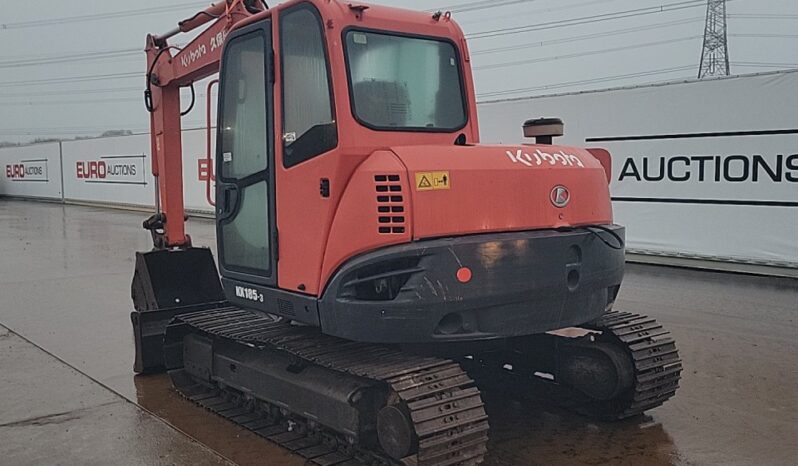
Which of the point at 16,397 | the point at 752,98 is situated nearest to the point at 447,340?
the point at 16,397

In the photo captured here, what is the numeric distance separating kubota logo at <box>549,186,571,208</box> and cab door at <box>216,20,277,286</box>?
167 cm

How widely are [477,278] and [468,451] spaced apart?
0.89 metres

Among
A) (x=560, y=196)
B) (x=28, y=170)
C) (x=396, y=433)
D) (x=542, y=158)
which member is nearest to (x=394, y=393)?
(x=396, y=433)

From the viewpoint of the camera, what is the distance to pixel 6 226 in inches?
805

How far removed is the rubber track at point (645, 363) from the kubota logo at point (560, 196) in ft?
3.45

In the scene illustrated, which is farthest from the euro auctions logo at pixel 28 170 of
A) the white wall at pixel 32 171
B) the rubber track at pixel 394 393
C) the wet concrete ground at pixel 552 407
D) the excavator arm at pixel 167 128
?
the rubber track at pixel 394 393

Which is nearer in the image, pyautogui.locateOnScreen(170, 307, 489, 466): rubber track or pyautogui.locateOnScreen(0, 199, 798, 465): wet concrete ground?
pyautogui.locateOnScreen(170, 307, 489, 466): rubber track

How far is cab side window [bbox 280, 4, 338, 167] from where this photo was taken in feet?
13.6

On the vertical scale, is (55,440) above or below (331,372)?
below

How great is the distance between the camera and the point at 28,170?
3438 cm

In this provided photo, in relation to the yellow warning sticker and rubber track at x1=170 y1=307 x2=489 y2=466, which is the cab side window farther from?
rubber track at x1=170 y1=307 x2=489 y2=466

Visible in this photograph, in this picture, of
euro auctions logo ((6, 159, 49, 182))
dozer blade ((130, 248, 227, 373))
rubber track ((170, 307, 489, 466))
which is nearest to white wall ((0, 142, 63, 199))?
euro auctions logo ((6, 159, 49, 182))

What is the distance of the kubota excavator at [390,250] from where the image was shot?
3.88 m

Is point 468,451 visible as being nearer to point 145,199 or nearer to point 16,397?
point 16,397
